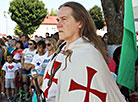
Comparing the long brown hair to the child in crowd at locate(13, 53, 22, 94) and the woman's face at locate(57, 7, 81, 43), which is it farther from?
the child in crowd at locate(13, 53, 22, 94)

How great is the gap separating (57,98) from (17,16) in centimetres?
3848

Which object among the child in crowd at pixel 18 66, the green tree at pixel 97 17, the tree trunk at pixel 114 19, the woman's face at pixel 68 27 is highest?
the green tree at pixel 97 17

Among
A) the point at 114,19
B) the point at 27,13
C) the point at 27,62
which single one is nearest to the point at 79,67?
the point at 114,19

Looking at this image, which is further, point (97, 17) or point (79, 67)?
point (97, 17)

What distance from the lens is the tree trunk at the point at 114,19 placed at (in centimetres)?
546

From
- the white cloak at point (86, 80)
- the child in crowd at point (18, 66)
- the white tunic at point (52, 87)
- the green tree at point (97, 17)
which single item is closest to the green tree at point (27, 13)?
the green tree at point (97, 17)

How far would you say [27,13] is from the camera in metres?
40.1

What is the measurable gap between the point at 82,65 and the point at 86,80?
104mm

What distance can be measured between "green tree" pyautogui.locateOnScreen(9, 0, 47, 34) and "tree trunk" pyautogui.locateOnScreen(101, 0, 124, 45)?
33879 mm

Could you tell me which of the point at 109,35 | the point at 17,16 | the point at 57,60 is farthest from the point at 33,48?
the point at 17,16

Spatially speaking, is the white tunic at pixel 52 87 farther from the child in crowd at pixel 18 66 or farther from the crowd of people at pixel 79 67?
the child in crowd at pixel 18 66

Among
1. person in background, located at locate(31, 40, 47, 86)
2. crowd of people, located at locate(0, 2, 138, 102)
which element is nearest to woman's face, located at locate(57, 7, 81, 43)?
crowd of people, located at locate(0, 2, 138, 102)

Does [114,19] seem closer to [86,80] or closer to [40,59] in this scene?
[40,59]

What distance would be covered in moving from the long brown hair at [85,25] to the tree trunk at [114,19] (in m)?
3.80
